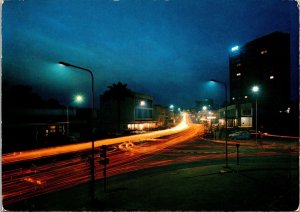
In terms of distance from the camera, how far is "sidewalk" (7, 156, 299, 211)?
34.3 feet

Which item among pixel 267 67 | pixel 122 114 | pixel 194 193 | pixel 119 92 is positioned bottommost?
pixel 194 193

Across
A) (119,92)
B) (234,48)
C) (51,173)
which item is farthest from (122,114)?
(234,48)

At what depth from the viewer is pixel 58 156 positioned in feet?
85.5

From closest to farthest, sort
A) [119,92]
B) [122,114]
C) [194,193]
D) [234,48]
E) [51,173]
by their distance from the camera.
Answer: [194,193], [51,173], [119,92], [122,114], [234,48]

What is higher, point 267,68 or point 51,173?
point 267,68

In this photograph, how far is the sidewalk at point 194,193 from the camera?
34.3 ft

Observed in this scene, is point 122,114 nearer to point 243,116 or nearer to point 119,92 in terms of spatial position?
point 119,92

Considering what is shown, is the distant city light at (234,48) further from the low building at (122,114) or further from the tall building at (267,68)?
the low building at (122,114)

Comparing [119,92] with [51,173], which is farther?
[119,92]

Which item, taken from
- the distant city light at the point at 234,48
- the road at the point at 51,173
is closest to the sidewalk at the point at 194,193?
the road at the point at 51,173

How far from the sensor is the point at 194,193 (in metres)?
12.1

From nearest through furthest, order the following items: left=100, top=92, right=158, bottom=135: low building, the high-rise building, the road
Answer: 1. the road
2. left=100, top=92, right=158, bottom=135: low building
3. the high-rise building

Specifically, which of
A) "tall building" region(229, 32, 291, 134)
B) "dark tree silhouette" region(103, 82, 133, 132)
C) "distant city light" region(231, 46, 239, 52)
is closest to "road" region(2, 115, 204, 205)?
"dark tree silhouette" region(103, 82, 133, 132)

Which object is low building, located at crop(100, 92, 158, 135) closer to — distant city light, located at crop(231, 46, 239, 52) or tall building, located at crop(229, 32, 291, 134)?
tall building, located at crop(229, 32, 291, 134)
